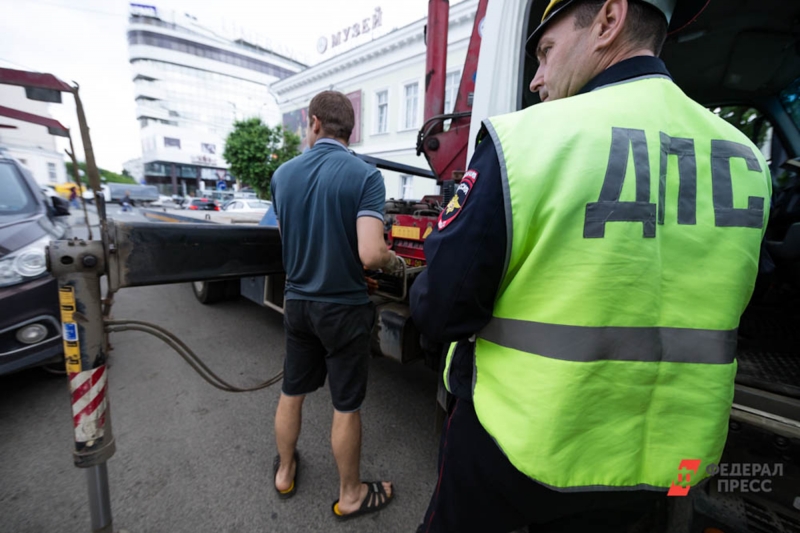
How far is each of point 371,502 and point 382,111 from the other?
18.9m

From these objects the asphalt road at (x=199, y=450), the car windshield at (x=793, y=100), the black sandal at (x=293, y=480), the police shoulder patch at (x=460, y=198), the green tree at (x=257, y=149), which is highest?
the green tree at (x=257, y=149)

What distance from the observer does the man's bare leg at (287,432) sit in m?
2.01

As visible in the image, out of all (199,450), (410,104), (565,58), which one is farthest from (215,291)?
(410,104)

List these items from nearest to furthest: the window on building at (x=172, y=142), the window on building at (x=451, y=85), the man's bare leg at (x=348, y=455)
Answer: the man's bare leg at (x=348, y=455) → the window on building at (x=451, y=85) → the window on building at (x=172, y=142)

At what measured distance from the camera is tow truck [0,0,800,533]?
47.7 inches

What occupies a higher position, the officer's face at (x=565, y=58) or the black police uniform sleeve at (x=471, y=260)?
the officer's face at (x=565, y=58)

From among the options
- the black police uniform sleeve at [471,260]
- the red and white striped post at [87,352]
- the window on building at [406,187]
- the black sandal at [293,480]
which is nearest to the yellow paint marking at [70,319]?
the red and white striped post at [87,352]

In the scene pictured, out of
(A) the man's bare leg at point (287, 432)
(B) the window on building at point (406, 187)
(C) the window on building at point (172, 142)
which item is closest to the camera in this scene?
(A) the man's bare leg at point (287, 432)

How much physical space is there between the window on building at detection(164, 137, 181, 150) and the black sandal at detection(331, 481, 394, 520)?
57.9m

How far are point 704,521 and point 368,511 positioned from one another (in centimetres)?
153

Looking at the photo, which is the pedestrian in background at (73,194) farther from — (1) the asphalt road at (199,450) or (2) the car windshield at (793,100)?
(2) the car windshield at (793,100)

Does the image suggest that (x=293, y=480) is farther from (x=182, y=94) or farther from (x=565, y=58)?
(x=182, y=94)

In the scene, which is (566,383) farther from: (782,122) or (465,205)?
(782,122)

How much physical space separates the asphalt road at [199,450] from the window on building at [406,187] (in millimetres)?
13665
